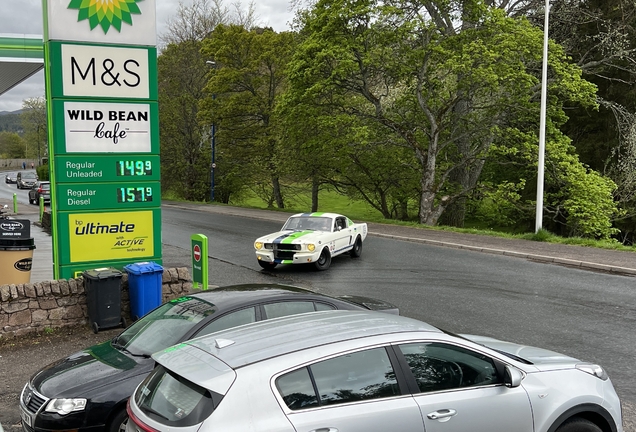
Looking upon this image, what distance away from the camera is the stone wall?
8.71 meters

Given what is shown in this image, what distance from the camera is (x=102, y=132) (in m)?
10.2

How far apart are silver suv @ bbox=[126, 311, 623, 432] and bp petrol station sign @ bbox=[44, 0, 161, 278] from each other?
6.90m

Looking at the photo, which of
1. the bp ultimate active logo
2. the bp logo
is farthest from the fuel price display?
the bp logo

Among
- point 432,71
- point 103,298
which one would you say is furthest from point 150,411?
point 432,71

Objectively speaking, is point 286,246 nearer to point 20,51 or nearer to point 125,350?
point 125,350

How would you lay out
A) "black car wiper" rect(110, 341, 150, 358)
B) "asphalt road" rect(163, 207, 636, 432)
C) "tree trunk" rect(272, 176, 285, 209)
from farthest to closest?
"tree trunk" rect(272, 176, 285, 209) → "asphalt road" rect(163, 207, 636, 432) → "black car wiper" rect(110, 341, 150, 358)

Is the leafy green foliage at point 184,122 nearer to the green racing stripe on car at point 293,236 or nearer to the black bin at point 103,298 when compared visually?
the green racing stripe on car at point 293,236

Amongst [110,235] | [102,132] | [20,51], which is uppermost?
[20,51]

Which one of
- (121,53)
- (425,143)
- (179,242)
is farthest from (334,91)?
(121,53)

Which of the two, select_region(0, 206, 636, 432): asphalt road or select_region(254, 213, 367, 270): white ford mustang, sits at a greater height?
select_region(254, 213, 367, 270): white ford mustang

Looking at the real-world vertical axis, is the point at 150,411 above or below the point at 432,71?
below

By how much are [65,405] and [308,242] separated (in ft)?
32.2

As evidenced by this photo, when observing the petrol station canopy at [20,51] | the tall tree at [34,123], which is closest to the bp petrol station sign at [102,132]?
the petrol station canopy at [20,51]

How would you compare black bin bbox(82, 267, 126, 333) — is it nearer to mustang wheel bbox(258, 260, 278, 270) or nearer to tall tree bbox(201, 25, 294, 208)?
mustang wheel bbox(258, 260, 278, 270)
